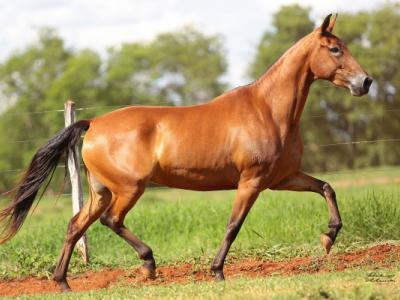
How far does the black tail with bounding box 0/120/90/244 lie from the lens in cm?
895

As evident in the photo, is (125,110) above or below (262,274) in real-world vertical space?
above

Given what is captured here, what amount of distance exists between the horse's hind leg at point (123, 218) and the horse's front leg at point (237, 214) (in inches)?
26.7

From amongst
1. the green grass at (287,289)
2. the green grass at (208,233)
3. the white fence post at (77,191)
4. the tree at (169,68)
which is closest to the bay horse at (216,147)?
the green grass at (287,289)

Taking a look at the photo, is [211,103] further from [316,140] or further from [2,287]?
[316,140]

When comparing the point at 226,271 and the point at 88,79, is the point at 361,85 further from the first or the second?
the point at 88,79

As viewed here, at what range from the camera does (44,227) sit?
12078 millimetres

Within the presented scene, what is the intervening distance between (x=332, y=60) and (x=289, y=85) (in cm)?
48

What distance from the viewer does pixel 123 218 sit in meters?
8.68

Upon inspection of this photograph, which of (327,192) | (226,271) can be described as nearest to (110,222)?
(226,271)

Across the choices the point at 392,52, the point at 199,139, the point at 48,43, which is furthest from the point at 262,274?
the point at 48,43

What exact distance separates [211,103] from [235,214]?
3.79ft

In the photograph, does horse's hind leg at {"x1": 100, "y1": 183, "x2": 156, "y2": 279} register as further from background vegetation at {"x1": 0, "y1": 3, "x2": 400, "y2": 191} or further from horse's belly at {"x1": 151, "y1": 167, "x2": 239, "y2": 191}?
background vegetation at {"x1": 0, "y1": 3, "x2": 400, "y2": 191}

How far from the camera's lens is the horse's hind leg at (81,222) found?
871 centimetres

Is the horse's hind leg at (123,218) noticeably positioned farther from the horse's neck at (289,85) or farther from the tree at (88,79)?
the tree at (88,79)
